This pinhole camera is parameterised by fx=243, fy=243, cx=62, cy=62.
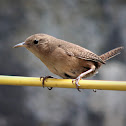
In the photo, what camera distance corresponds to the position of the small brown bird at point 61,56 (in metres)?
1.90

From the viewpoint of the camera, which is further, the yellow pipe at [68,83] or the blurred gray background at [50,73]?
the blurred gray background at [50,73]

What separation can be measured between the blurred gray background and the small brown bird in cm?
137

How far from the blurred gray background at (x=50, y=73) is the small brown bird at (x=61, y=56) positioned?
1.37m

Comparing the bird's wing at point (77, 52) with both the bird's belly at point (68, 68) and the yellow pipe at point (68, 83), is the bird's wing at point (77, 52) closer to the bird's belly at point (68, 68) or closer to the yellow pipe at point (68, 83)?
the bird's belly at point (68, 68)

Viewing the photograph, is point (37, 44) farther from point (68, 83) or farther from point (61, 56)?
point (68, 83)

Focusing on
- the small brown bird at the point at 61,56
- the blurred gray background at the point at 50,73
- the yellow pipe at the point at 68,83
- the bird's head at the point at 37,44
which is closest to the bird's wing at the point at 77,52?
the small brown bird at the point at 61,56

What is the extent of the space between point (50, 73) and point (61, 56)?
1456 millimetres

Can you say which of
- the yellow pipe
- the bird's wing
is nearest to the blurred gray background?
the bird's wing

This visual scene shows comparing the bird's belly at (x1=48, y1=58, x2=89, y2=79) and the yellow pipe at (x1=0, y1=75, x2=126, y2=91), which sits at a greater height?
the bird's belly at (x1=48, y1=58, x2=89, y2=79)

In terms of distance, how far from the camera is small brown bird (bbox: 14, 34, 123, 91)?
6.23ft

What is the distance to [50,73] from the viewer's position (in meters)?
3.34

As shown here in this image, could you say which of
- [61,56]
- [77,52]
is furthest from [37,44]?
[77,52]

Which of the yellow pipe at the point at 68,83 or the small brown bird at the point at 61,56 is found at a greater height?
the small brown bird at the point at 61,56

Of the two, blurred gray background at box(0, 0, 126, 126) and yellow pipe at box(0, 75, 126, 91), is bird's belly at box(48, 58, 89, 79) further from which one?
blurred gray background at box(0, 0, 126, 126)
